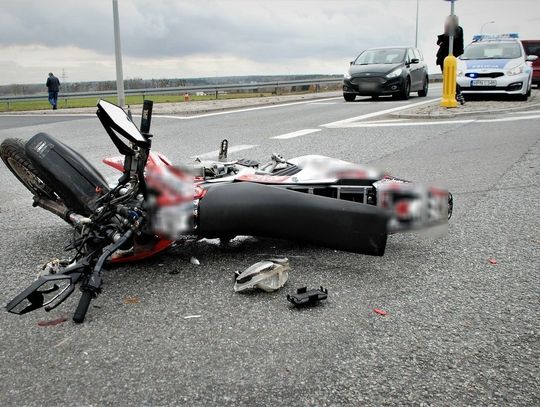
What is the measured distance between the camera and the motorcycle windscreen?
3248mm

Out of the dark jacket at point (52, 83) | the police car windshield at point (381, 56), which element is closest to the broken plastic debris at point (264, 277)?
the police car windshield at point (381, 56)

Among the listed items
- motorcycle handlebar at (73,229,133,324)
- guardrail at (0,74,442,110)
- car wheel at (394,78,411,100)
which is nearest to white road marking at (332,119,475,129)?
car wheel at (394,78,411,100)

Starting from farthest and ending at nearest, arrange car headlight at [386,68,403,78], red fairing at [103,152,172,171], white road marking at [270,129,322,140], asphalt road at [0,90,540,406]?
car headlight at [386,68,403,78] < white road marking at [270,129,322,140] < red fairing at [103,152,172,171] < asphalt road at [0,90,540,406]

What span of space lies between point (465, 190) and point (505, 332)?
3.21 meters

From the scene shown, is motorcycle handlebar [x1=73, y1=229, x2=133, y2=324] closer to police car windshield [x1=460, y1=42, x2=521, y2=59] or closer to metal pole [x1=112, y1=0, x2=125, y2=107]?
metal pole [x1=112, y1=0, x2=125, y2=107]

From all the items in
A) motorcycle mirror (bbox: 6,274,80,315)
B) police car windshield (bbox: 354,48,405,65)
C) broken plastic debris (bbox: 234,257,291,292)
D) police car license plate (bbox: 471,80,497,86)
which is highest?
police car windshield (bbox: 354,48,405,65)

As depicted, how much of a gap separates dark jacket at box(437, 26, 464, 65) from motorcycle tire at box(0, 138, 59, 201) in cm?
1353

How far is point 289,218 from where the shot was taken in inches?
131

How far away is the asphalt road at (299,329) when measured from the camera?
7.48 ft

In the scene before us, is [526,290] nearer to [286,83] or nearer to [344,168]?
[344,168]

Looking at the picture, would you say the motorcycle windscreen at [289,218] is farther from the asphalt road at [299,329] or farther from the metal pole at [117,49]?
the metal pole at [117,49]

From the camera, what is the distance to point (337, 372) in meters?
2.39

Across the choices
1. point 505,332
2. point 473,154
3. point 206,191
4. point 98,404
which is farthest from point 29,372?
point 473,154

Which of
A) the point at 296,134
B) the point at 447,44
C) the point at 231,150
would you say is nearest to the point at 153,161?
the point at 231,150
